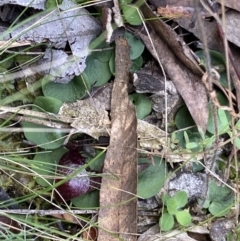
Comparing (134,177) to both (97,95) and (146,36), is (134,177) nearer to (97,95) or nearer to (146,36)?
(97,95)

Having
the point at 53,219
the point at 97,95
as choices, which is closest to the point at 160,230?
the point at 53,219

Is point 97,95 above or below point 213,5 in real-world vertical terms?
below

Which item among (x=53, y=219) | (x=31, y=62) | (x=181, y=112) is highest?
(x=31, y=62)

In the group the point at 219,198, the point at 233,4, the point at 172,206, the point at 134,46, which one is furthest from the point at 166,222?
the point at 233,4

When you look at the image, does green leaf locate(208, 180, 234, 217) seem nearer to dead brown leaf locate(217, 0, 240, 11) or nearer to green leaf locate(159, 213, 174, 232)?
green leaf locate(159, 213, 174, 232)

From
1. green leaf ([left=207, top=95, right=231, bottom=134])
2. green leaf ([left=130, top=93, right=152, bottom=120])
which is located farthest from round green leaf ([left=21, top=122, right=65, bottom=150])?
green leaf ([left=207, top=95, right=231, bottom=134])

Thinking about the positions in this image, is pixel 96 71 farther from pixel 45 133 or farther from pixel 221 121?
pixel 221 121

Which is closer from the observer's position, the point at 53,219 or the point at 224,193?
the point at 53,219
